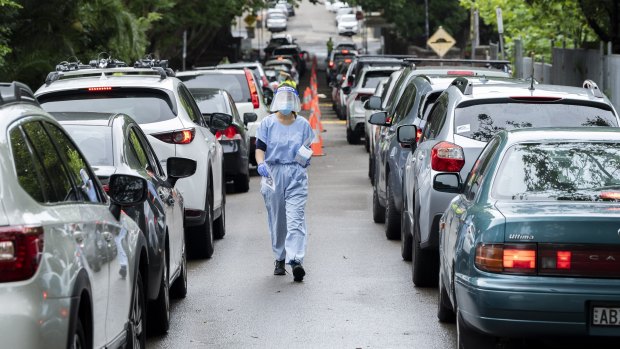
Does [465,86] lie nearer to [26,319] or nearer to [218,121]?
[218,121]

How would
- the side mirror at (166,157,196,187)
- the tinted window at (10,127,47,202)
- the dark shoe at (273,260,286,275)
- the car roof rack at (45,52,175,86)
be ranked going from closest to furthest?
the tinted window at (10,127,47,202), the side mirror at (166,157,196,187), the dark shoe at (273,260,286,275), the car roof rack at (45,52,175,86)

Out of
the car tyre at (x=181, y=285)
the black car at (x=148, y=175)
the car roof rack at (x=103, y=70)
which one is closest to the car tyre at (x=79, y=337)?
the black car at (x=148, y=175)

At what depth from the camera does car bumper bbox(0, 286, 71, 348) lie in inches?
208

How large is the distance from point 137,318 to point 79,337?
1988 millimetres

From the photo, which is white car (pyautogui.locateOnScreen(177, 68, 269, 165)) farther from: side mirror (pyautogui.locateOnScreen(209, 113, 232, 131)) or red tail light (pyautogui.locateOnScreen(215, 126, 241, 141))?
side mirror (pyautogui.locateOnScreen(209, 113, 232, 131))

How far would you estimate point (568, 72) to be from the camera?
3142cm

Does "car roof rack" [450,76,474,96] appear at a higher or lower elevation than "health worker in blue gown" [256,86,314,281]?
higher

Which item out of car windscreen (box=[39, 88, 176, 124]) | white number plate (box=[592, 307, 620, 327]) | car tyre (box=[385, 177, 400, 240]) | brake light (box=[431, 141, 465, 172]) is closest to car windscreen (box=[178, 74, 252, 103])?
car tyre (box=[385, 177, 400, 240])

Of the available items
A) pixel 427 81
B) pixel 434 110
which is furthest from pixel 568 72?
pixel 434 110

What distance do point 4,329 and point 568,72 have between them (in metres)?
27.2

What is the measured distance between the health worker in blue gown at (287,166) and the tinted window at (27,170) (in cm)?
644

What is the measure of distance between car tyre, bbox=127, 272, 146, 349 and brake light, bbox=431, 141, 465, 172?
12.2 feet

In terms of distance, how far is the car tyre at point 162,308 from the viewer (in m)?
9.46

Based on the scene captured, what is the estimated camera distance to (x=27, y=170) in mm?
5836
